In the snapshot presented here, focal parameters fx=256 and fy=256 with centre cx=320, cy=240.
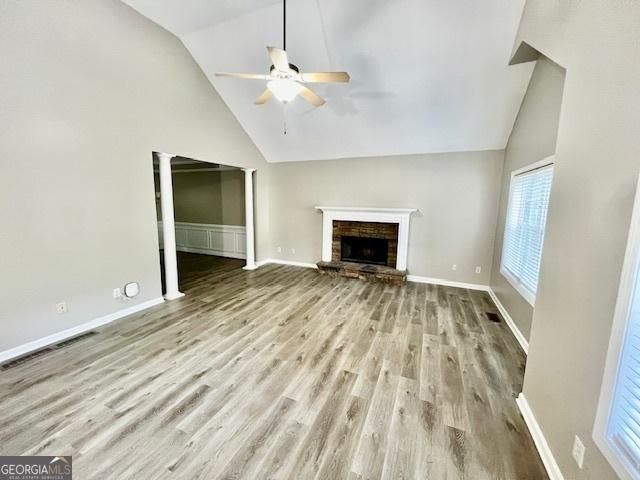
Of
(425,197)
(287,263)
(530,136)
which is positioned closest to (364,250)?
(425,197)

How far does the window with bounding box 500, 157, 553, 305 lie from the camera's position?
2.71m

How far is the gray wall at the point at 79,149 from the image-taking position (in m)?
2.43

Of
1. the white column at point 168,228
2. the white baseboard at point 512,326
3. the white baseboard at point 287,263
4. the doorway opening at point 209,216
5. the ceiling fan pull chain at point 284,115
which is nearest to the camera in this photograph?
the white baseboard at point 512,326

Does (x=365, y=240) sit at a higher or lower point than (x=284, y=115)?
lower

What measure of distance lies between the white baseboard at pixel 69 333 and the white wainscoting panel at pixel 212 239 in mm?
2972

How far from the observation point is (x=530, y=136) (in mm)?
3070

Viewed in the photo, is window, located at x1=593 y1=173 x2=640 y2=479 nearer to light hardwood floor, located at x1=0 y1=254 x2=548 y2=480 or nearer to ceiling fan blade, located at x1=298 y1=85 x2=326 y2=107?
light hardwood floor, located at x1=0 y1=254 x2=548 y2=480

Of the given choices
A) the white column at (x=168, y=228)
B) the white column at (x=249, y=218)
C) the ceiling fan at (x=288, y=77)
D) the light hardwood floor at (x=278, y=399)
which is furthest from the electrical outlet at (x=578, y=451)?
the white column at (x=249, y=218)

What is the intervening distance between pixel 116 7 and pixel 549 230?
4.93 m

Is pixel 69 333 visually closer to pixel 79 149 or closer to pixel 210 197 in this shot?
pixel 79 149

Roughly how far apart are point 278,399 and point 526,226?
336 cm

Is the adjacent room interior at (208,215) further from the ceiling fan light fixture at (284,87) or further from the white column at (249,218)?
the ceiling fan light fixture at (284,87)

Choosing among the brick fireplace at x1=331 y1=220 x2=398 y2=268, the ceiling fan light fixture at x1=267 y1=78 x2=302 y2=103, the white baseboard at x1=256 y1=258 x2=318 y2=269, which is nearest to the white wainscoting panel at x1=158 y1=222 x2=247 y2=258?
the white baseboard at x1=256 y1=258 x2=318 y2=269

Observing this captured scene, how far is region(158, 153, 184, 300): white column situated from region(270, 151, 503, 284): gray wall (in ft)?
8.79
